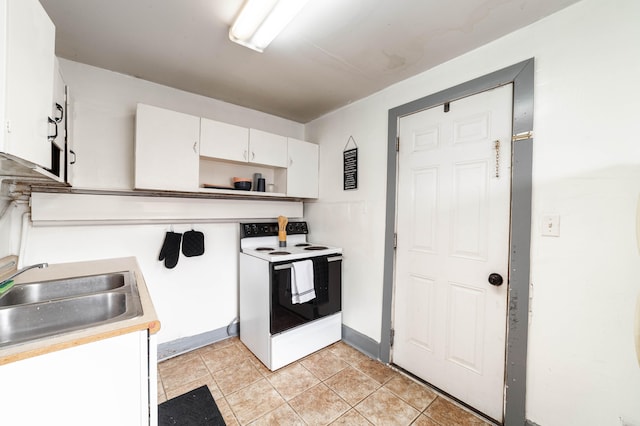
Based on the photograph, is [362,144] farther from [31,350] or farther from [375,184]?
[31,350]

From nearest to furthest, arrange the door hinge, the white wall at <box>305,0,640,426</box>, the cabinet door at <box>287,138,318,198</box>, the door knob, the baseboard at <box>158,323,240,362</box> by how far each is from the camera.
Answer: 1. the white wall at <box>305,0,640,426</box>
2. the door hinge
3. the door knob
4. the baseboard at <box>158,323,240,362</box>
5. the cabinet door at <box>287,138,318,198</box>

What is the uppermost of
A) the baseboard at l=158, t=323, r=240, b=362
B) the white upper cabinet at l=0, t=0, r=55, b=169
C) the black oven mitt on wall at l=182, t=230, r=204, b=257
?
the white upper cabinet at l=0, t=0, r=55, b=169

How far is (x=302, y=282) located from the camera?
217cm

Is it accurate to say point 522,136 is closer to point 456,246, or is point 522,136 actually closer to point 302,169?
point 456,246

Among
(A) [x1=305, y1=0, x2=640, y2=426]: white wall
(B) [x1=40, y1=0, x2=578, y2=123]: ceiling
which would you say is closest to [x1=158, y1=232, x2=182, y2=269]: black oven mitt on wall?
(B) [x1=40, y1=0, x2=578, y2=123]: ceiling

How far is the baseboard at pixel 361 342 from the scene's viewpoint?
2248mm

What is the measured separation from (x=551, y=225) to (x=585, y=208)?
6.1 inches

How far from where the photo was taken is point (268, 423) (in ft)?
5.13

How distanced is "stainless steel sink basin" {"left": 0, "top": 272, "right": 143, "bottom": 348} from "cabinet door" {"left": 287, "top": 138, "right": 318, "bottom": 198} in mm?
1556

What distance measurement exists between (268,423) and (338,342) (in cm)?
108

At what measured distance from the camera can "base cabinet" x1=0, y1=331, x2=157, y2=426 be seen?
29.8 inches

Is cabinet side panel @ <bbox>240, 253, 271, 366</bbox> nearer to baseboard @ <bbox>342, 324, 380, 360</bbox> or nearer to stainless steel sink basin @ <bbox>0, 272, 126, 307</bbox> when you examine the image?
baseboard @ <bbox>342, 324, 380, 360</bbox>

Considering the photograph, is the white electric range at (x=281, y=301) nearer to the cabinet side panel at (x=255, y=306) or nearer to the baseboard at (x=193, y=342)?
the cabinet side panel at (x=255, y=306)

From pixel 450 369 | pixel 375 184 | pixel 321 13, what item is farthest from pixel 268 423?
pixel 321 13
